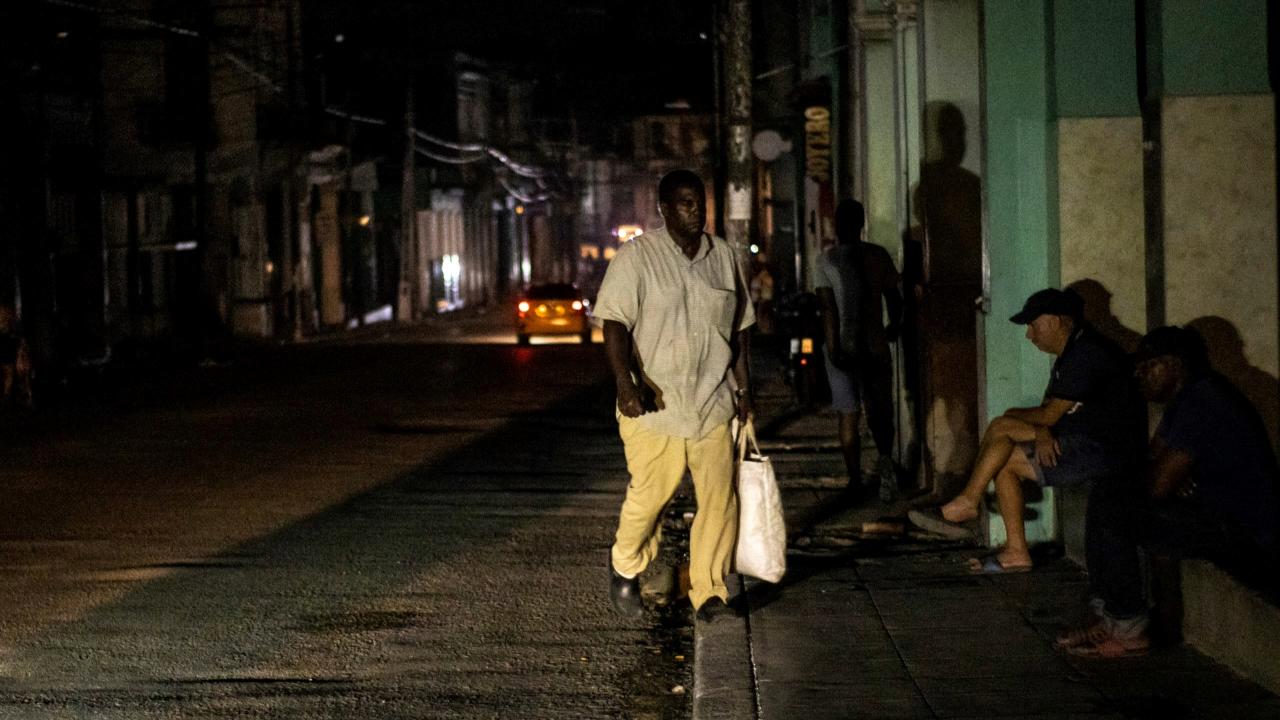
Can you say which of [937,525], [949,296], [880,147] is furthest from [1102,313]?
[880,147]

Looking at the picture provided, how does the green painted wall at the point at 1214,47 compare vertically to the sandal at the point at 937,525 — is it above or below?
above

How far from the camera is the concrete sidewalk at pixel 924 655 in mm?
6777

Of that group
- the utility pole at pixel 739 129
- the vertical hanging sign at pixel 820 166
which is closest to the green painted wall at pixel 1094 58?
the utility pole at pixel 739 129

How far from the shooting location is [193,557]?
35.6 ft

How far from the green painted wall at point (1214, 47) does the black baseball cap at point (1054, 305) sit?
1.12 meters

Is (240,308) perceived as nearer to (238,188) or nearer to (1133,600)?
(238,188)

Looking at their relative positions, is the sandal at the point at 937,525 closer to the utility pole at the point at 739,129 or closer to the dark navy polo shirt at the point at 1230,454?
the dark navy polo shirt at the point at 1230,454

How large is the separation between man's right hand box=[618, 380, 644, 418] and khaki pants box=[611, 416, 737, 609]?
15cm

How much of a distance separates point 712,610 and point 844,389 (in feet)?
14.1

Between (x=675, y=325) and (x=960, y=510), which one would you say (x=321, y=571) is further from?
(x=960, y=510)

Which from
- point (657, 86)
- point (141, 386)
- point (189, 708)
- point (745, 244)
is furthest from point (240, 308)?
point (657, 86)

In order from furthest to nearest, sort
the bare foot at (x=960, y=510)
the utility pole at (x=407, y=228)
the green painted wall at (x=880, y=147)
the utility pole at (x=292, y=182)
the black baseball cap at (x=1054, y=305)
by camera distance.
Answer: the utility pole at (x=407, y=228) < the utility pole at (x=292, y=182) < the green painted wall at (x=880, y=147) < the bare foot at (x=960, y=510) < the black baseball cap at (x=1054, y=305)

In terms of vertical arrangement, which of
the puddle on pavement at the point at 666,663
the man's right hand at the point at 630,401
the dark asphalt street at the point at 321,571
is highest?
the man's right hand at the point at 630,401

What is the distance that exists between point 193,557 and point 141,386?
16405mm
